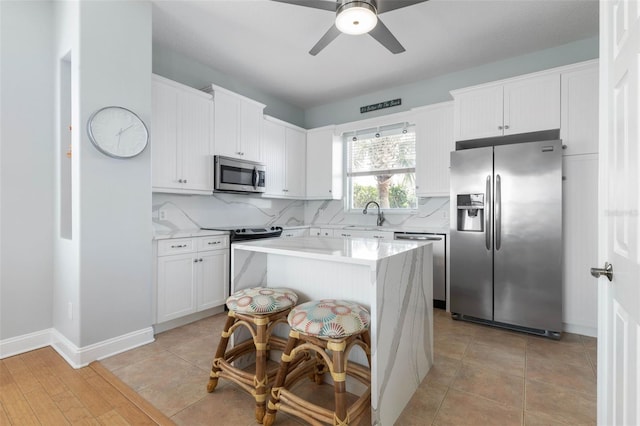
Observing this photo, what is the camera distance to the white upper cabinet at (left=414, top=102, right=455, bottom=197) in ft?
11.8

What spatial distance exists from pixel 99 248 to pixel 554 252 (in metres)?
3.69

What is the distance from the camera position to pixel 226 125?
3.58 metres

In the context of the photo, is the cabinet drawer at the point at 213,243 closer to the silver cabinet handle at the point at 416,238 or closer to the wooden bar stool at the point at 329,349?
the wooden bar stool at the point at 329,349

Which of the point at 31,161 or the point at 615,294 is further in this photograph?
the point at 31,161

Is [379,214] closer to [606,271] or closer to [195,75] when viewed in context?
[195,75]

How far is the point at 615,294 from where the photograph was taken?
100cm

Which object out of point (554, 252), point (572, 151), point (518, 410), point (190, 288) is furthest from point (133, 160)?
point (572, 151)

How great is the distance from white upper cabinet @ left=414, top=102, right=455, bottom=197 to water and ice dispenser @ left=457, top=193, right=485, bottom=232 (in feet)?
1.74

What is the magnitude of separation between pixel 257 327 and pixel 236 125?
8.88 feet

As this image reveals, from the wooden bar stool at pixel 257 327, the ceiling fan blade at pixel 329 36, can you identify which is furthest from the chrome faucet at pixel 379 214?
the wooden bar stool at pixel 257 327

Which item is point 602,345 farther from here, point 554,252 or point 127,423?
point 127,423

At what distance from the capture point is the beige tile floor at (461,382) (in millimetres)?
1644

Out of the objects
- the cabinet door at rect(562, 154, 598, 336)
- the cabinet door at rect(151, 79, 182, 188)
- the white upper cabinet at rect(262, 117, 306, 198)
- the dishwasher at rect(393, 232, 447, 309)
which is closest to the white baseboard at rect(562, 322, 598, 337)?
the cabinet door at rect(562, 154, 598, 336)

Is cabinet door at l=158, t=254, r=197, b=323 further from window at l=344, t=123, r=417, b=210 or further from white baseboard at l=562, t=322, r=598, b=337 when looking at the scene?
white baseboard at l=562, t=322, r=598, b=337
